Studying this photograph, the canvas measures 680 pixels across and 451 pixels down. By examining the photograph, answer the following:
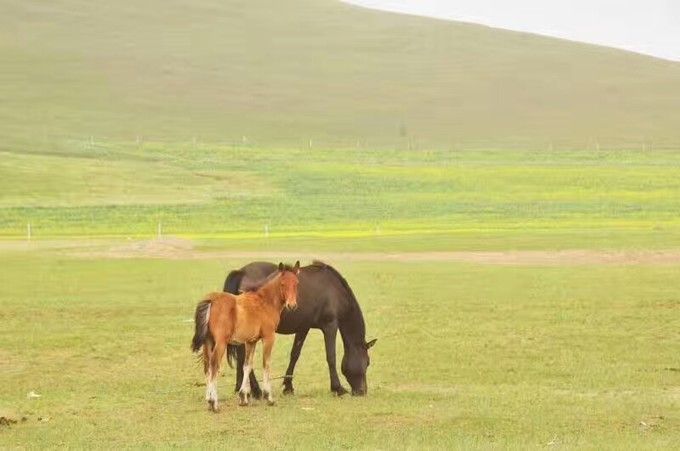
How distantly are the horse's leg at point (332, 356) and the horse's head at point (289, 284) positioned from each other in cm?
102

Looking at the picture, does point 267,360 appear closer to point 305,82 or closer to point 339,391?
point 339,391

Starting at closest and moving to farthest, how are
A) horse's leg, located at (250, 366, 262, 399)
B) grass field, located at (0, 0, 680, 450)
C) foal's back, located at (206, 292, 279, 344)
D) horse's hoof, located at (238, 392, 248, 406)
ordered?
foal's back, located at (206, 292, 279, 344) < horse's hoof, located at (238, 392, 248, 406) < grass field, located at (0, 0, 680, 450) < horse's leg, located at (250, 366, 262, 399)

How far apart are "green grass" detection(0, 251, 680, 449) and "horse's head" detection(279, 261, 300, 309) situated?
1169 mm

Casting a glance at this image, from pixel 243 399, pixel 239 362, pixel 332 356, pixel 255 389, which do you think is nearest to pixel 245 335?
pixel 243 399

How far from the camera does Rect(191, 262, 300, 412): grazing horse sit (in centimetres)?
1464

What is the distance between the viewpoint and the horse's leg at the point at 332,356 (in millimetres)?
16297

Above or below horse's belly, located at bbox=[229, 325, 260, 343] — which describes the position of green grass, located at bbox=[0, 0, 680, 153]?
above

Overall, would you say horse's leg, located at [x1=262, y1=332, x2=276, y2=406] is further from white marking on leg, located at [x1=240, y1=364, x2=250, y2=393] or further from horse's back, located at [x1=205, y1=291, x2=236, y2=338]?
horse's back, located at [x1=205, y1=291, x2=236, y2=338]

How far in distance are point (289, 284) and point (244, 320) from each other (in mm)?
711

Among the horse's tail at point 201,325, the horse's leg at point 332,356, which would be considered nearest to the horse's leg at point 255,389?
the horse's leg at point 332,356

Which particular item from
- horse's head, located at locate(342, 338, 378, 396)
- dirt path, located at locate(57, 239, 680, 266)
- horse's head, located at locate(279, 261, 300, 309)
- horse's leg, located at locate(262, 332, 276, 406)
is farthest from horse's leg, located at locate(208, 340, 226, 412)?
dirt path, located at locate(57, 239, 680, 266)

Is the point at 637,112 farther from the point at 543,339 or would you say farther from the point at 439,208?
the point at 543,339

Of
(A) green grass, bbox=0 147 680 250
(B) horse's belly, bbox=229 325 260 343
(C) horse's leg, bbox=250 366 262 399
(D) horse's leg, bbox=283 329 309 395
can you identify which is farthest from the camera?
(A) green grass, bbox=0 147 680 250

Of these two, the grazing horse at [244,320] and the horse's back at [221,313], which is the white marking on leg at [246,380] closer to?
the grazing horse at [244,320]
